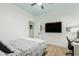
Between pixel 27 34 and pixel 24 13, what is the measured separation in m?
0.43

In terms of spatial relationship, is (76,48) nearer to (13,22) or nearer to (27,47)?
(27,47)

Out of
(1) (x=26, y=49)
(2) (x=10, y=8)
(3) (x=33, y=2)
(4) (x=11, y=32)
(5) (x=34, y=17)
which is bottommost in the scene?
(1) (x=26, y=49)

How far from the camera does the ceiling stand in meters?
1.88

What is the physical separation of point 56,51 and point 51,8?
85cm

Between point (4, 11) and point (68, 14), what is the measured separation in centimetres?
123

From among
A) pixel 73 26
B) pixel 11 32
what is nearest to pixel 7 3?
pixel 11 32

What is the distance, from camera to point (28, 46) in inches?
77.7

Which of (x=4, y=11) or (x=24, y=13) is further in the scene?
(x=24, y=13)

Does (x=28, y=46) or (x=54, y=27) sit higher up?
(x=54, y=27)

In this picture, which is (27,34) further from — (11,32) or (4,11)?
(4,11)

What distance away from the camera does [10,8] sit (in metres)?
1.89

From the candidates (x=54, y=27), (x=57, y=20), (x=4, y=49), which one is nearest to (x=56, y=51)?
(x=54, y=27)

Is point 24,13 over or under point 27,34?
over

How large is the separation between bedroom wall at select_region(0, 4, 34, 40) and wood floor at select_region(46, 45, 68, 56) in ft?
1.77
